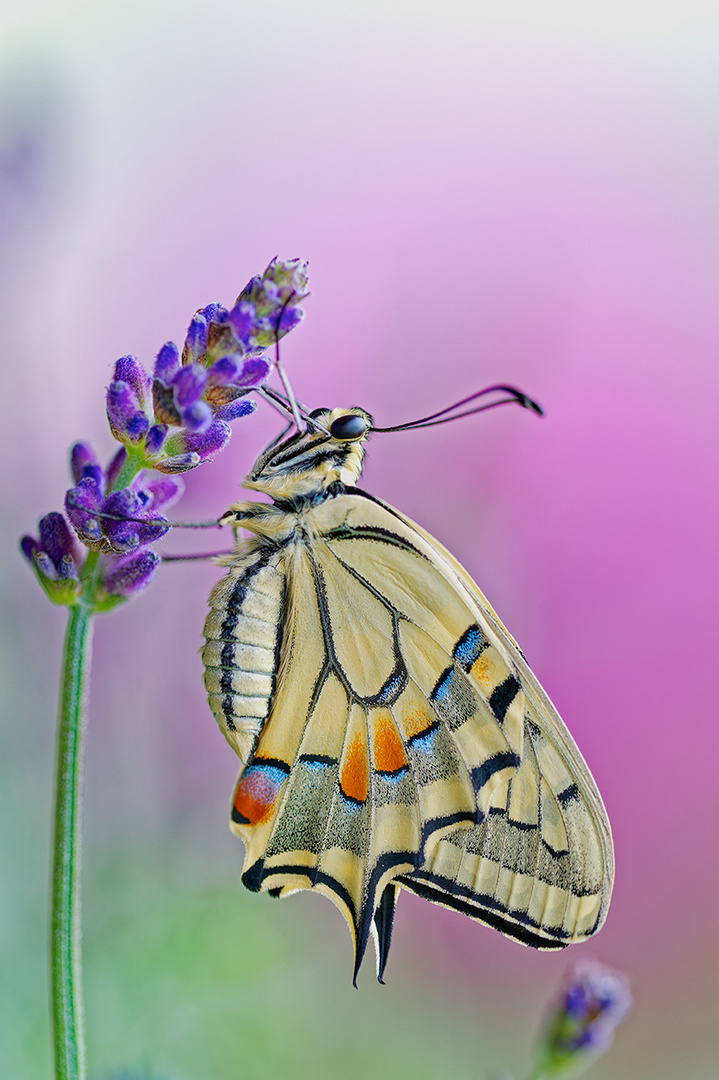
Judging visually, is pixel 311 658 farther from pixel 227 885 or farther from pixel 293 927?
pixel 293 927

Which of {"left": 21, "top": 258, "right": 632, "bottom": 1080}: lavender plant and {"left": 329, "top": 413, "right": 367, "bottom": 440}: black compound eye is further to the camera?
{"left": 329, "top": 413, "right": 367, "bottom": 440}: black compound eye

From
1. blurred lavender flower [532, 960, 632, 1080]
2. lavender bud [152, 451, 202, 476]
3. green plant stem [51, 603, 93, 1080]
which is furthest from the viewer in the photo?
blurred lavender flower [532, 960, 632, 1080]

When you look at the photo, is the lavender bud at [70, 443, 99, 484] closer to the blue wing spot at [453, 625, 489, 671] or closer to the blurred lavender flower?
the blue wing spot at [453, 625, 489, 671]

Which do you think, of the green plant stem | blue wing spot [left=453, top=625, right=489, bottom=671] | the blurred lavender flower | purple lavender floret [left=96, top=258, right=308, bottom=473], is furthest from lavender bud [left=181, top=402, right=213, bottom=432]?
Answer: the blurred lavender flower

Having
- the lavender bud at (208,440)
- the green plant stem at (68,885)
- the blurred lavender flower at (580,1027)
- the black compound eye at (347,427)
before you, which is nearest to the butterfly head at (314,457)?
the black compound eye at (347,427)

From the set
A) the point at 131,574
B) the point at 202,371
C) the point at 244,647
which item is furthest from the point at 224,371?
the point at 244,647

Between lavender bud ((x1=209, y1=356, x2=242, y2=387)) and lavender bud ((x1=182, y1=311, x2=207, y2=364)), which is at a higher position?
lavender bud ((x1=182, y1=311, x2=207, y2=364))

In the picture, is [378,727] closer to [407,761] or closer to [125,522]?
[407,761]
